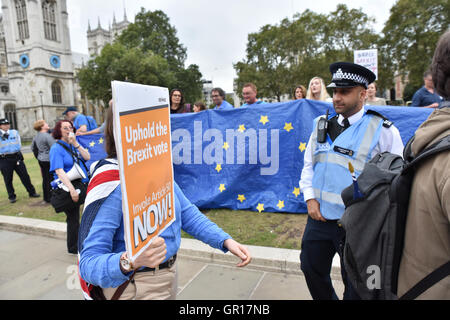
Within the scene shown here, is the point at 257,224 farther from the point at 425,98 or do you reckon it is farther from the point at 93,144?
the point at 93,144

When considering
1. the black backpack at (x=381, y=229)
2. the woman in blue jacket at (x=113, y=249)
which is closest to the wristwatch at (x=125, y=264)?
the woman in blue jacket at (x=113, y=249)

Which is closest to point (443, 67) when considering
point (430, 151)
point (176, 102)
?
point (430, 151)

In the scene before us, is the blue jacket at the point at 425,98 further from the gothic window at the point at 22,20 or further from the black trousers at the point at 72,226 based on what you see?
the gothic window at the point at 22,20

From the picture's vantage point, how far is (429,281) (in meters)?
1.10

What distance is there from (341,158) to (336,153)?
2.1 inches

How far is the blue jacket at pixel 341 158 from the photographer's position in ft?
7.28

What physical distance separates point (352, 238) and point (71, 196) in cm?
380

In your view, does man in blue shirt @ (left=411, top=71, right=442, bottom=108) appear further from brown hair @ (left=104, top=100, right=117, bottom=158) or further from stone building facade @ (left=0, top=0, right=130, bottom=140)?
stone building facade @ (left=0, top=0, right=130, bottom=140)

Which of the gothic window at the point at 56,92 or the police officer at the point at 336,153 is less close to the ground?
the gothic window at the point at 56,92

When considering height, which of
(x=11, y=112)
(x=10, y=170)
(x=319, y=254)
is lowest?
(x=10, y=170)

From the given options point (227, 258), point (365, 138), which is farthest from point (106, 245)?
point (227, 258)

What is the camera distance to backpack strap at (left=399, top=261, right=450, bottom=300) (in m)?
1.07

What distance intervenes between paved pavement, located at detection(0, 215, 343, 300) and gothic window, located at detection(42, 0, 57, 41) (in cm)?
6756

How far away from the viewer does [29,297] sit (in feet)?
11.5
